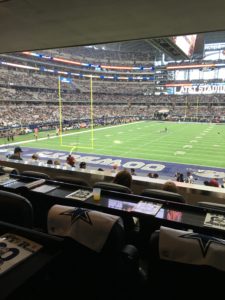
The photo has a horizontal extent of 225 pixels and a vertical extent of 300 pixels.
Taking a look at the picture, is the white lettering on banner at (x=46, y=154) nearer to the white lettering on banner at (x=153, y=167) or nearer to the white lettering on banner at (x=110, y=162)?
the white lettering on banner at (x=110, y=162)

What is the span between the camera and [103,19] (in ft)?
9.79

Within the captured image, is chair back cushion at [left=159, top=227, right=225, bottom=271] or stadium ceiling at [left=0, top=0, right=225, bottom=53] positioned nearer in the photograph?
chair back cushion at [left=159, top=227, right=225, bottom=271]

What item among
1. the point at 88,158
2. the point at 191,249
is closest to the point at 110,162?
the point at 88,158

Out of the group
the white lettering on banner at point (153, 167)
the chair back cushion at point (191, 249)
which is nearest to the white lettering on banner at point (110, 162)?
the white lettering on banner at point (153, 167)

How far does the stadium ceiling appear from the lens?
256cm

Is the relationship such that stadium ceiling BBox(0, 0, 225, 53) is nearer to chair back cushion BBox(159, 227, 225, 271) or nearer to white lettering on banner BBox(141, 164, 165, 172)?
chair back cushion BBox(159, 227, 225, 271)

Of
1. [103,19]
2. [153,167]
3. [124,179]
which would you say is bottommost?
[153,167]

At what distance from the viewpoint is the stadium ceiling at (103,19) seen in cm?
256

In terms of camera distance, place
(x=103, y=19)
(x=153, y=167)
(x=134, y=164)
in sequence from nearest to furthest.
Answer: (x=103, y=19)
(x=153, y=167)
(x=134, y=164)

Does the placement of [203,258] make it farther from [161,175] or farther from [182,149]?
[182,149]

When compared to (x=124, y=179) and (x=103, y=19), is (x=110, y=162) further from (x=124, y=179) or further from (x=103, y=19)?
(x=103, y=19)

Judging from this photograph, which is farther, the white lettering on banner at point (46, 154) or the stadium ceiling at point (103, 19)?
the white lettering on banner at point (46, 154)

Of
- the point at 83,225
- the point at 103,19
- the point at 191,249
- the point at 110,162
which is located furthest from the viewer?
the point at 110,162

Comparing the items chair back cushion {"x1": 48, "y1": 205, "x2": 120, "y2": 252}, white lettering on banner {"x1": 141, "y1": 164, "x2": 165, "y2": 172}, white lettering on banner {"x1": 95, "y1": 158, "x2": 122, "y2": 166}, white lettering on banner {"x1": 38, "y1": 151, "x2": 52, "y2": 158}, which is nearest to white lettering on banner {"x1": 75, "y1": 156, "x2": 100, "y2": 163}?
white lettering on banner {"x1": 95, "y1": 158, "x2": 122, "y2": 166}
